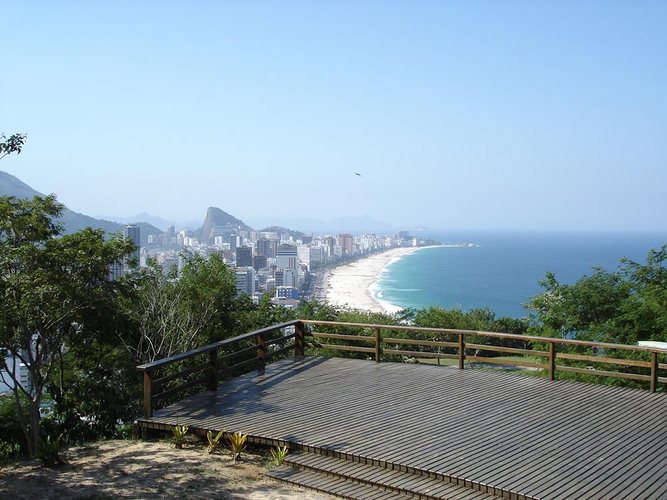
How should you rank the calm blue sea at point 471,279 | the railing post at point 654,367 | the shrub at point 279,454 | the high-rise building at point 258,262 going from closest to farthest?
1. the shrub at point 279,454
2. the railing post at point 654,367
3. the high-rise building at point 258,262
4. the calm blue sea at point 471,279

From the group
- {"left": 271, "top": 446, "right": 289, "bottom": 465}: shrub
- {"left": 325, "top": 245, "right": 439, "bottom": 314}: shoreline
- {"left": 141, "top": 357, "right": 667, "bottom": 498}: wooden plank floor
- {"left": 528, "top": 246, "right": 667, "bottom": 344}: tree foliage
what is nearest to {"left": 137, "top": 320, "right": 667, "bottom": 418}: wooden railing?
{"left": 141, "top": 357, "right": 667, "bottom": 498}: wooden plank floor

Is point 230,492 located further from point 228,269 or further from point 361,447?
point 228,269

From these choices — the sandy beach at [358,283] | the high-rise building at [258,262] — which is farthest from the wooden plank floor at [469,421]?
the high-rise building at [258,262]

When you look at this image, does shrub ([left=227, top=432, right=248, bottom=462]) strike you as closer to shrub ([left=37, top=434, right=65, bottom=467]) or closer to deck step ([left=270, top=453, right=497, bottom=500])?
deck step ([left=270, top=453, right=497, bottom=500])

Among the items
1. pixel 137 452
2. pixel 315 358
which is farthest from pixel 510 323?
pixel 137 452

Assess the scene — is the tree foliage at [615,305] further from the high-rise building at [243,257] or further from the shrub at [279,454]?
the high-rise building at [243,257]

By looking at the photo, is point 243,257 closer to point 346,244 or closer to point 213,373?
point 213,373
